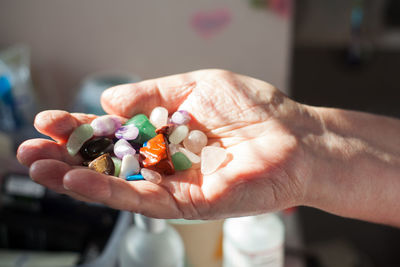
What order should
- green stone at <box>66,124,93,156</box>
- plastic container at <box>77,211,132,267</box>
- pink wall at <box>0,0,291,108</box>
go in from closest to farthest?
green stone at <box>66,124,93,156</box> < plastic container at <box>77,211,132,267</box> < pink wall at <box>0,0,291,108</box>

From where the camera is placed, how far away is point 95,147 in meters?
0.72

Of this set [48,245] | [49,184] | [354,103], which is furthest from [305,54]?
[49,184]

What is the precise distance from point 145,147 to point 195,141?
0.09 metres

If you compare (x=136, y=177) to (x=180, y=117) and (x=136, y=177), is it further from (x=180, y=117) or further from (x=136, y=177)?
(x=180, y=117)

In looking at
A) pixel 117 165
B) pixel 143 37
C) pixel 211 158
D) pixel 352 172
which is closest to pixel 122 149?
pixel 117 165

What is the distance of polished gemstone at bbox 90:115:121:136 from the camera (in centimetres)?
74

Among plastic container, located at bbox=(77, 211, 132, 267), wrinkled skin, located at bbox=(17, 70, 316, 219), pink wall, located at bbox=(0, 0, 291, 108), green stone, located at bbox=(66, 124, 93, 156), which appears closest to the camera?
wrinkled skin, located at bbox=(17, 70, 316, 219)

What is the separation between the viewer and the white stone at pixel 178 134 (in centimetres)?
77

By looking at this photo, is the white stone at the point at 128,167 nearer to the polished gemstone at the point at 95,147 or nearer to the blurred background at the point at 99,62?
the polished gemstone at the point at 95,147

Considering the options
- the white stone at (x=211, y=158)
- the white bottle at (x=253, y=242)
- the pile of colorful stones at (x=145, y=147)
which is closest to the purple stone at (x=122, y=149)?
the pile of colorful stones at (x=145, y=147)

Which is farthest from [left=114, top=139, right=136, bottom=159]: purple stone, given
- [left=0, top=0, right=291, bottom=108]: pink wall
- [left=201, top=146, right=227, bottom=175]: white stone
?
[left=0, top=0, right=291, bottom=108]: pink wall

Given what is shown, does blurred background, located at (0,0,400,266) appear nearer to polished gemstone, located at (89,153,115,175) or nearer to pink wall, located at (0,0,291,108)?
pink wall, located at (0,0,291,108)

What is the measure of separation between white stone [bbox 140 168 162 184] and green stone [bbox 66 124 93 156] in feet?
0.35

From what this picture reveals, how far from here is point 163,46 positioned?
122 cm
